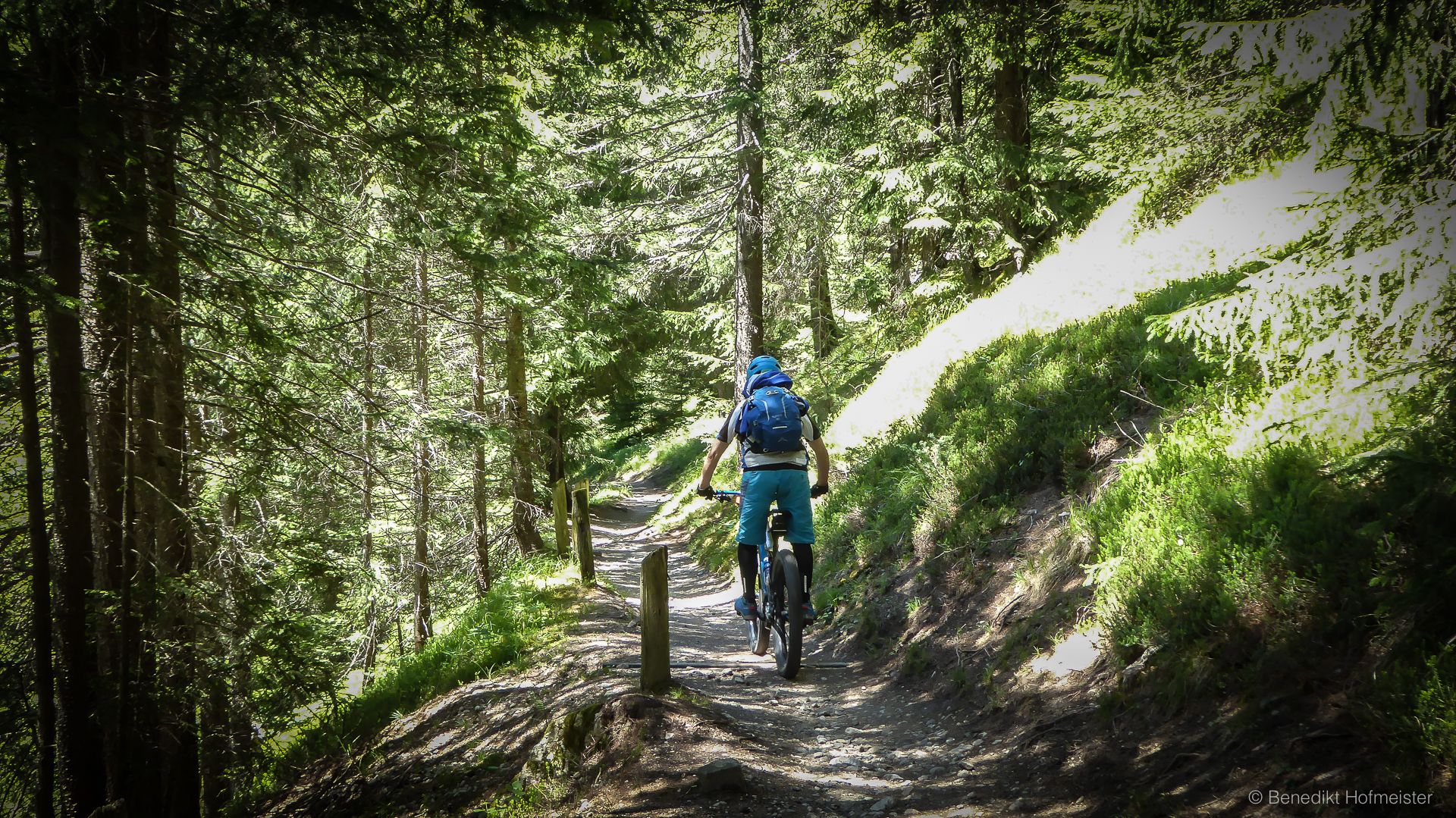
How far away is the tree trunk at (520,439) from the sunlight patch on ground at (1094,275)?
540 cm

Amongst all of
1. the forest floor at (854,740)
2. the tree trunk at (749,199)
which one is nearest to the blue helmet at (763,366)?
the forest floor at (854,740)

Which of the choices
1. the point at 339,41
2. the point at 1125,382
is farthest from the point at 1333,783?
the point at 339,41

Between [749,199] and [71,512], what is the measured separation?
10.7 m

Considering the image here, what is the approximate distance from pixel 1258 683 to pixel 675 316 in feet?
50.3

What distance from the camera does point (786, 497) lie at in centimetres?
661

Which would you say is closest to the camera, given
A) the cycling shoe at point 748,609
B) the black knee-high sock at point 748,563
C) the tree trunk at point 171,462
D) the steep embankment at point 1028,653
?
the steep embankment at point 1028,653

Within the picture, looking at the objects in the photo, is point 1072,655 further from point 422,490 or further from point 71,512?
point 422,490

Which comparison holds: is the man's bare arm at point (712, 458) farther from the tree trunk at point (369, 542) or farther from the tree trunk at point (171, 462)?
the tree trunk at point (369, 542)

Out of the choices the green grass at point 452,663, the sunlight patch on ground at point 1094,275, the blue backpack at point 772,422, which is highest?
the sunlight patch on ground at point 1094,275

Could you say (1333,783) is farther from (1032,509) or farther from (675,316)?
(675,316)

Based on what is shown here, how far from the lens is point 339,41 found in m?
5.20

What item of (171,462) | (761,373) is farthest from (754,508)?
(171,462)

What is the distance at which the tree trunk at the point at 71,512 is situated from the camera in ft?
16.3

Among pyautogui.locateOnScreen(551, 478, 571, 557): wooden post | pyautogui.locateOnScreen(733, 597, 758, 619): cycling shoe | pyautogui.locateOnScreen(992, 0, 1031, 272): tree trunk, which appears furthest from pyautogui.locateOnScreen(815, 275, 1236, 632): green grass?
pyautogui.locateOnScreen(992, 0, 1031, 272): tree trunk
